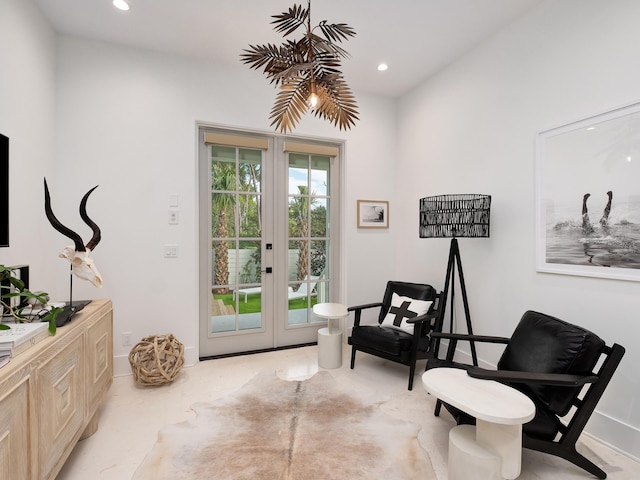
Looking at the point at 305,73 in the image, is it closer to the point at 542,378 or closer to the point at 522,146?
the point at 542,378

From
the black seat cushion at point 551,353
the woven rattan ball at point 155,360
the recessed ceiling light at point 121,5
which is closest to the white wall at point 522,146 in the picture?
the black seat cushion at point 551,353

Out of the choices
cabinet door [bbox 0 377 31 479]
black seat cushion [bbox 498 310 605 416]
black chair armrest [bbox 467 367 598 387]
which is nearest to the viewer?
cabinet door [bbox 0 377 31 479]

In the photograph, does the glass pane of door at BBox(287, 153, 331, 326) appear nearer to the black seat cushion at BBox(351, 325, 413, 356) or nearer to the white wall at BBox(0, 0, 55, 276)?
the black seat cushion at BBox(351, 325, 413, 356)

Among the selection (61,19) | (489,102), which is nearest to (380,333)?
(489,102)

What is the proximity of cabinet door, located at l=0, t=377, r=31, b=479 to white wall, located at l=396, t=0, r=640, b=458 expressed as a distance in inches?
120

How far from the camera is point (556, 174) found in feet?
7.52

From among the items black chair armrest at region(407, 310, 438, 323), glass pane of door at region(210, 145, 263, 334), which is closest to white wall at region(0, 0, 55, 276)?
glass pane of door at region(210, 145, 263, 334)

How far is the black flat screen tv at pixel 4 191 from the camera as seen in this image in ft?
6.19

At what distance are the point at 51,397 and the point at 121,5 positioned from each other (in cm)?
266

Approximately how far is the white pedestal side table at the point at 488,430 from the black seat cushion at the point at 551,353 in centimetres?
34

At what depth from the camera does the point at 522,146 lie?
2.54 metres

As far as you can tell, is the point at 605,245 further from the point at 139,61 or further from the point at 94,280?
the point at 139,61

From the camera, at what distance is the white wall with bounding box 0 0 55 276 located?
205 centimetres

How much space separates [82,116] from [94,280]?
165 centimetres
